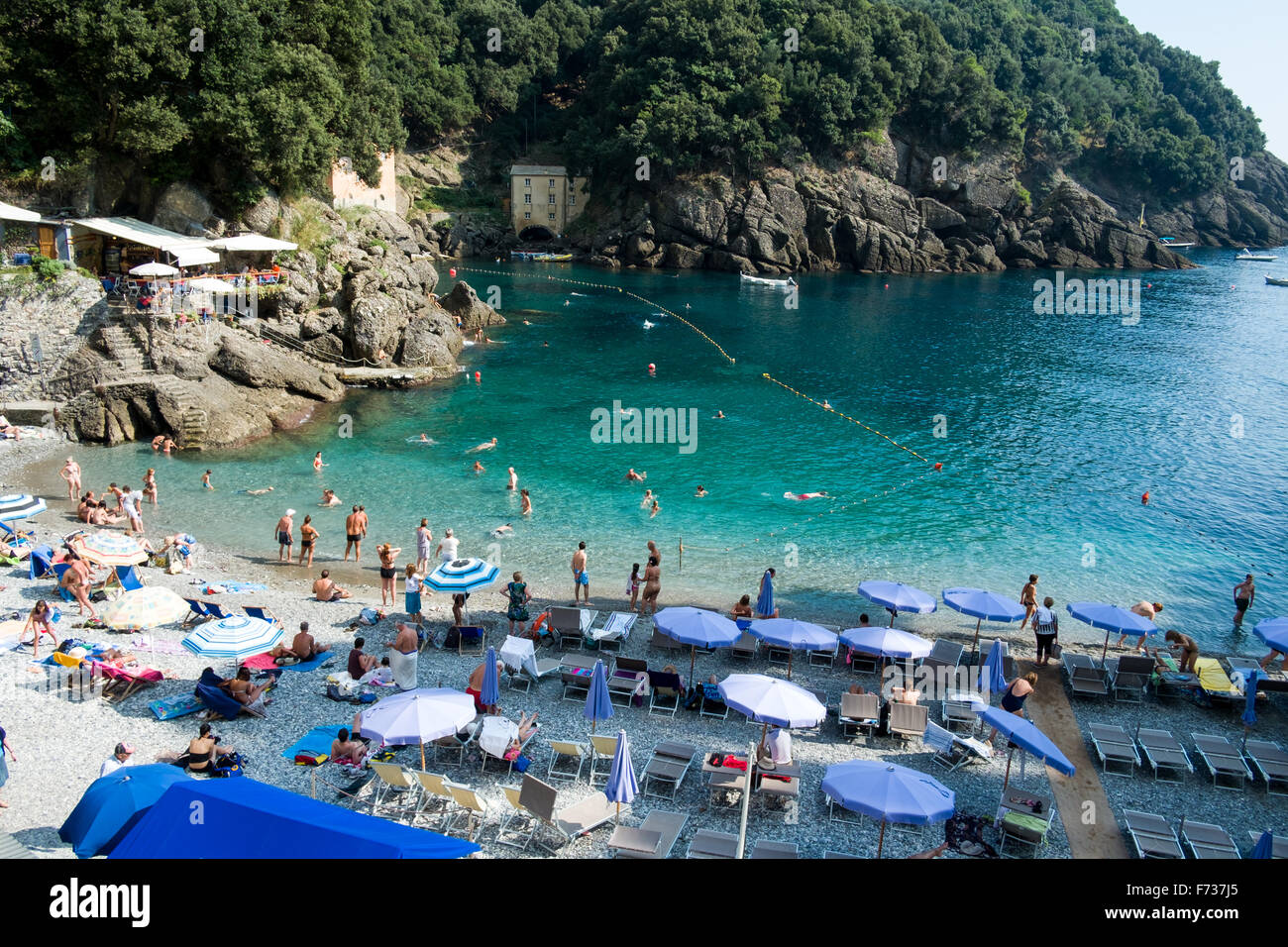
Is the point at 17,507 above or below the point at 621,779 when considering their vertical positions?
above

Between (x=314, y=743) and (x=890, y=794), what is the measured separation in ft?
28.6

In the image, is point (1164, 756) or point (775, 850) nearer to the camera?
point (775, 850)

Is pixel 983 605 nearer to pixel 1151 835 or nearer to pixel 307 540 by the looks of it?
pixel 1151 835

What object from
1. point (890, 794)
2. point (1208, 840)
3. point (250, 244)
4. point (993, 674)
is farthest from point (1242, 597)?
point (250, 244)

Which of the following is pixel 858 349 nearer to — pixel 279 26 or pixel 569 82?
pixel 279 26

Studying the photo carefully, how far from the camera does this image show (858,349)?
56.1 m

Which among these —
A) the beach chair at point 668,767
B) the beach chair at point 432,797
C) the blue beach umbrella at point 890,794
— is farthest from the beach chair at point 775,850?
the beach chair at point 432,797

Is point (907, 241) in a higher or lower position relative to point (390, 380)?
higher

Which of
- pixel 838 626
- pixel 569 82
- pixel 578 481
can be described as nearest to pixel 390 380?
pixel 578 481

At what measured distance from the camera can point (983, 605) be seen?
755 inches

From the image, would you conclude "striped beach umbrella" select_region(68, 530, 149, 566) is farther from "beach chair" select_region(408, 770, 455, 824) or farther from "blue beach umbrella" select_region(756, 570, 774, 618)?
"blue beach umbrella" select_region(756, 570, 774, 618)

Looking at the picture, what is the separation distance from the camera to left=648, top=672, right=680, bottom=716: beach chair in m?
16.1

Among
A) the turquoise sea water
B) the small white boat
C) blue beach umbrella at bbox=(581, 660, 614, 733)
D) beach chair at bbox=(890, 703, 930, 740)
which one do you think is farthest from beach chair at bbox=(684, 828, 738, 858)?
the small white boat
